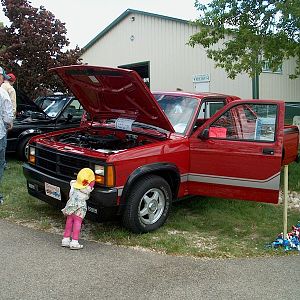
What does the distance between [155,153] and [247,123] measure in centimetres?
135

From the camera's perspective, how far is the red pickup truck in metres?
5.05

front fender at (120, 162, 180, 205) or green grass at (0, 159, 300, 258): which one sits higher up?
front fender at (120, 162, 180, 205)

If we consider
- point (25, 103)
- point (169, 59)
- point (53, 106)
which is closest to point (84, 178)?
point (25, 103)

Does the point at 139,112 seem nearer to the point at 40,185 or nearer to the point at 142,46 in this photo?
the point at 40,185

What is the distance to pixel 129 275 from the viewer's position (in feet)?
13.7

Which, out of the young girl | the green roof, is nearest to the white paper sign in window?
the young girl

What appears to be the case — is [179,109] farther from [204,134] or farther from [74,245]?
[74,245]

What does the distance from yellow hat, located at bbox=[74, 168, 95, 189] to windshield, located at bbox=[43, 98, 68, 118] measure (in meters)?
5.70

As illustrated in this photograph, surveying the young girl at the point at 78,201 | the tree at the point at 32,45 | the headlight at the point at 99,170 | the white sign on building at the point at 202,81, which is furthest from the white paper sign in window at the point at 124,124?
the white sign on building at the point at 202,81

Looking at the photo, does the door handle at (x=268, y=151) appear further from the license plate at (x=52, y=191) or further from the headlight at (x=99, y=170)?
the license plate at (x=52, y=191)

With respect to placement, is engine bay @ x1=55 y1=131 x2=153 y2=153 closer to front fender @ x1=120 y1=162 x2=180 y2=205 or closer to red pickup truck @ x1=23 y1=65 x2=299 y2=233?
red pickup truck @ x1=23 y1=65 x2=299 y2=233

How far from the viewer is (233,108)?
225 inches

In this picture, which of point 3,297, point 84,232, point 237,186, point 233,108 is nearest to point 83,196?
point 84,232

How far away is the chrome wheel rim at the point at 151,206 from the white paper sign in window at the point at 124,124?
113 cm
